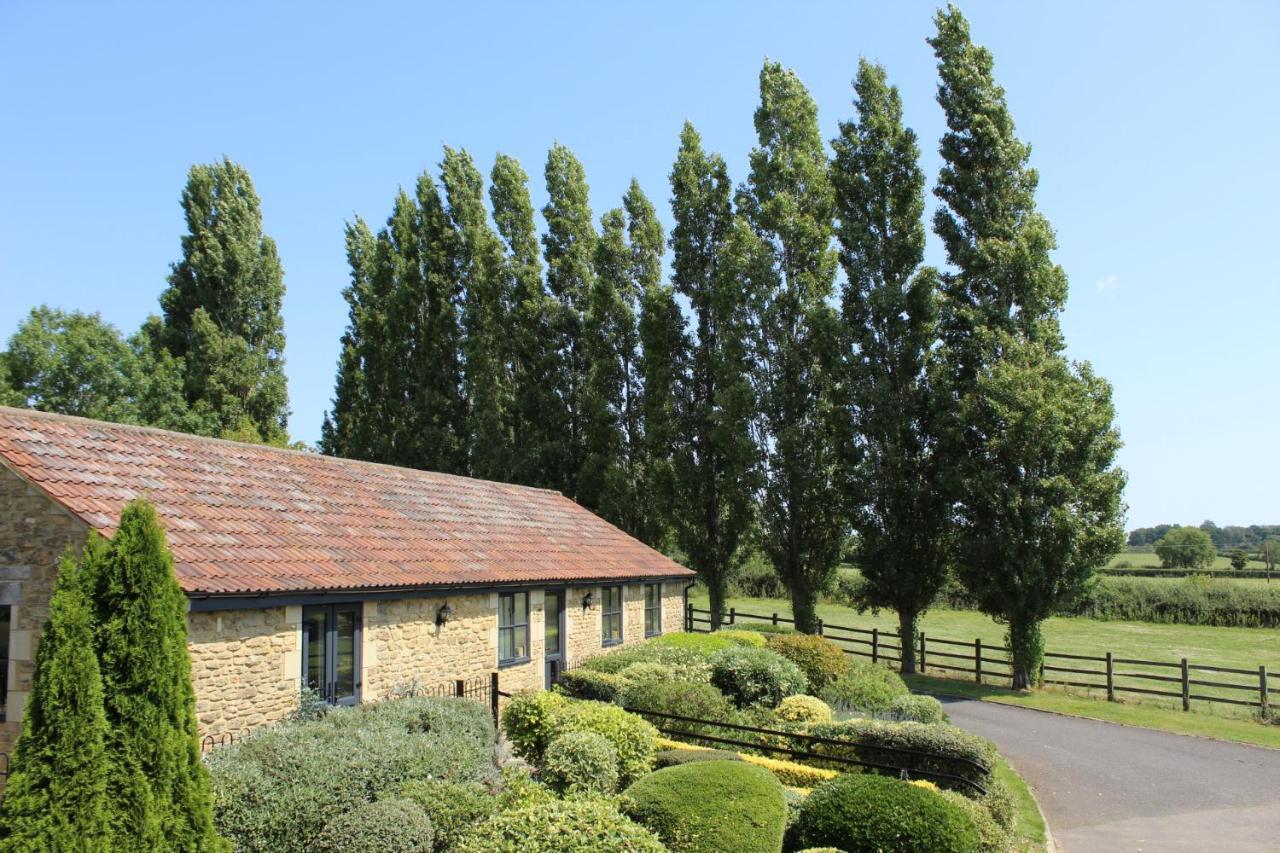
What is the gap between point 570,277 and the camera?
3394 cm

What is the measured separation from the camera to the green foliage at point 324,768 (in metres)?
7.69

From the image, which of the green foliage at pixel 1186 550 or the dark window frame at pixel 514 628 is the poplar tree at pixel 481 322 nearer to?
the dark window frame at pixel 514 628

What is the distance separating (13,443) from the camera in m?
10.6

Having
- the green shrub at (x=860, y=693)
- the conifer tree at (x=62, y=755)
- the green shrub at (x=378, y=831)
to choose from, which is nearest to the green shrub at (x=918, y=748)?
the green shrub at (x=860, y=693)

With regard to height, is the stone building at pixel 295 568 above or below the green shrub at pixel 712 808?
above

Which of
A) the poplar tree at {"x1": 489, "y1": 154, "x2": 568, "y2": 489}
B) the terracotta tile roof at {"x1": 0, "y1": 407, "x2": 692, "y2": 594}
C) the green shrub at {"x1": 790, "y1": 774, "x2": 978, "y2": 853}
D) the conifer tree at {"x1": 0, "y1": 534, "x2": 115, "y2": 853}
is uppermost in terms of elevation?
the poplar tree at {"x1": 489, "y1": 154, "x2": 568, "y2": 489}

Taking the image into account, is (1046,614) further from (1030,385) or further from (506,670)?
(506,670)

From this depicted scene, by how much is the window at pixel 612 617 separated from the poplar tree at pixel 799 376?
8.03 metres

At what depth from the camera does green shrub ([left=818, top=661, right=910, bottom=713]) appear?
14.4m

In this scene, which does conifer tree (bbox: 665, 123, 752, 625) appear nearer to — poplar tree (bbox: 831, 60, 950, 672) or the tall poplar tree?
poplar tree (bbox: 831, 60, 950, 672)

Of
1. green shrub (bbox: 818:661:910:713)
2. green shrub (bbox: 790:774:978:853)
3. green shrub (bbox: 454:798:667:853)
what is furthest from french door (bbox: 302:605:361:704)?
green shrub (bbox: 818:661:910:713)

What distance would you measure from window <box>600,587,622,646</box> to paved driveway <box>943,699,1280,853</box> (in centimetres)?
829

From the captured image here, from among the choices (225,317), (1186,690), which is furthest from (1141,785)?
(225,317)

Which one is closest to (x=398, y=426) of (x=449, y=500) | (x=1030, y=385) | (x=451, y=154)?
(x=451, y=154)
